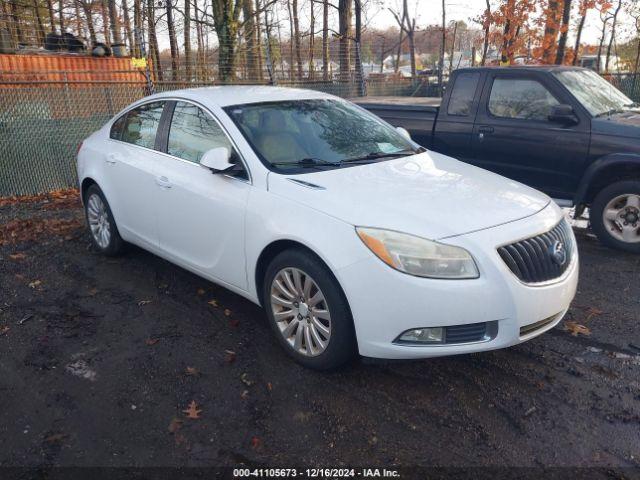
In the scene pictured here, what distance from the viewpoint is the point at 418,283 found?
3.02 meters

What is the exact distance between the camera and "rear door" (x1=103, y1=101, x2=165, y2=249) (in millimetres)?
4754

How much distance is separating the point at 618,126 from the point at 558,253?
307 centimetres

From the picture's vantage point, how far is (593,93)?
6.28 m

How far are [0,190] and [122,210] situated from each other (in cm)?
434

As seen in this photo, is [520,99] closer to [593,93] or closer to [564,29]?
[593,93]

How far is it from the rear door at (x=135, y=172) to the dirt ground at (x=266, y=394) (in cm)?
64

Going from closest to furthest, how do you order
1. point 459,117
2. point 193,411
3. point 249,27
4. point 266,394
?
1. point 193,411
2. point 266,394
3. point 459,117
4. point 249,27

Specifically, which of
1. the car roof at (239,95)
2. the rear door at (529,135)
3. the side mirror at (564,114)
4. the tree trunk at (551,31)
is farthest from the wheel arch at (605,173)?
the tree trunk at (551,31)

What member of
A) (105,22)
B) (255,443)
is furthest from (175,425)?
(105,22)

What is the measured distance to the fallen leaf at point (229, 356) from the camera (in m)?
3.75

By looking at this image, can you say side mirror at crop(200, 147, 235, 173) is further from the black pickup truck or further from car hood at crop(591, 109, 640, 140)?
car hood at crop(591, 109, 640, 140)

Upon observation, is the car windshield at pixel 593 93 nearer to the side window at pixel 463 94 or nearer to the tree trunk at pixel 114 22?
the side window at pixel 463 94

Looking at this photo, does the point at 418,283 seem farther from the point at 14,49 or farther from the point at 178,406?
the point at 14,49

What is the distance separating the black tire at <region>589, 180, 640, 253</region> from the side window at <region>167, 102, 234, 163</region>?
3.96m
